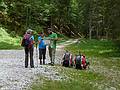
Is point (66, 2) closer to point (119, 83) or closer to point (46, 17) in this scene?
point (46, 17)

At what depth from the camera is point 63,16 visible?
10100 centimetres

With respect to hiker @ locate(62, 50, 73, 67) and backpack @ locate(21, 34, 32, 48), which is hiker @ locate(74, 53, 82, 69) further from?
backpack @ locate(21, 34, 32, 48)

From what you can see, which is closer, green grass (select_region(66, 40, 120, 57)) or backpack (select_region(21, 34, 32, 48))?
backpack (select_region(21, 34, 32, 48))

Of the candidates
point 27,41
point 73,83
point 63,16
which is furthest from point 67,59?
point 63,16

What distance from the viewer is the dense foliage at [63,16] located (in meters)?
55.2

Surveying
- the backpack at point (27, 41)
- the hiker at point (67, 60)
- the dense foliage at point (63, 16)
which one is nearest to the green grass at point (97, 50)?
the dense foliage at point (63, 16)

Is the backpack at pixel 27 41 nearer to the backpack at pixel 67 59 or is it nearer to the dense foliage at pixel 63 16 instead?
the backpack at pixel 67 59

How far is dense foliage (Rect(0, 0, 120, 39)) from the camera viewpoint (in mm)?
55244

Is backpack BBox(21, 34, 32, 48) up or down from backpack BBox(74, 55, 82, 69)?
up

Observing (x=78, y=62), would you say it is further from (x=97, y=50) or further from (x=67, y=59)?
(x=97, y=50)

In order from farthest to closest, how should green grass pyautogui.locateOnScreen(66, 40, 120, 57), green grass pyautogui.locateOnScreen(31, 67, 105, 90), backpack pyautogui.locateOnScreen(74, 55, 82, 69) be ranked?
green grass pyautogui.locateOnScreen(66, 40, 120, 57) → backpack pyautogui.locateOnScreen(74, 55, 82, 69) → green grass pyautogui.locateOnScreen(31, 67, 105, 90)

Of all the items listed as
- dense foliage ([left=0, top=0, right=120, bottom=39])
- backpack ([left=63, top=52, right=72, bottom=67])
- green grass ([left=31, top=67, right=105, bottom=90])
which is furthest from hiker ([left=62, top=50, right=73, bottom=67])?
dense foliage ([left=0, top=0, right=120, bottom=39])

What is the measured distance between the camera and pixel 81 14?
10994 centimetres

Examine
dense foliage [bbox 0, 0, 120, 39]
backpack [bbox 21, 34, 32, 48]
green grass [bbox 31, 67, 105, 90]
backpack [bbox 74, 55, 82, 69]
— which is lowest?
green grass [bbox 31, 67, 105, 90]
